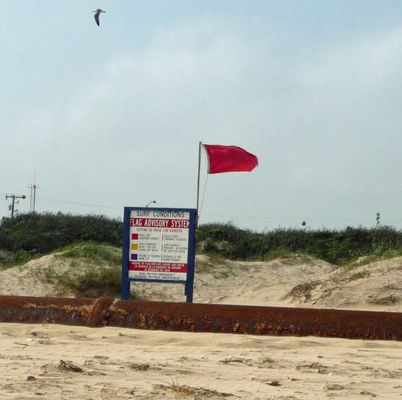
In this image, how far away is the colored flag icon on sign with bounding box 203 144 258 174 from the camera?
10141mm

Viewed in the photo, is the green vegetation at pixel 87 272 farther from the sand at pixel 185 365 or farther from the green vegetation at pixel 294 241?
the green vegetation at pixel 294 241

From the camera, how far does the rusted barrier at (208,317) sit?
20.5 feet

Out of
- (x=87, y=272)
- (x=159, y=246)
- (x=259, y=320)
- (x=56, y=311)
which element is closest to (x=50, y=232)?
(x=87, y=272)

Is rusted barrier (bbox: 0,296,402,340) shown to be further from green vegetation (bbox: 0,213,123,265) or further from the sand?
green vegetation (bbox: 0,213,123,265)

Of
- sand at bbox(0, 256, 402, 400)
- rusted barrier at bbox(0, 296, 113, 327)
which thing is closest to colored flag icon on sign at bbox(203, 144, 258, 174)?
sand at bbox(0, 256, 402, 400)

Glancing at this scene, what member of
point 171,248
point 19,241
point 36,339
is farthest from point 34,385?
point 19,241

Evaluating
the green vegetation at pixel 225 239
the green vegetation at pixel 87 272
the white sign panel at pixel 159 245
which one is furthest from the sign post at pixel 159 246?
the green vegetation at pixel 225 239

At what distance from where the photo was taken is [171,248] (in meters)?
9.13

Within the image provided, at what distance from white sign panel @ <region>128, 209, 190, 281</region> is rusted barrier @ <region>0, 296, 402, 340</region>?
83.0 inches

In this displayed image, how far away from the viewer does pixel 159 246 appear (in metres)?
9.18

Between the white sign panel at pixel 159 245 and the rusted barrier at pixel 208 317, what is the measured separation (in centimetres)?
211

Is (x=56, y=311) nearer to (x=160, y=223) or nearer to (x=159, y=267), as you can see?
(x=159, y=267)

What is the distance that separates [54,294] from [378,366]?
9672 millimetres

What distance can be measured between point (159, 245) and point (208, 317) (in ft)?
9.28
